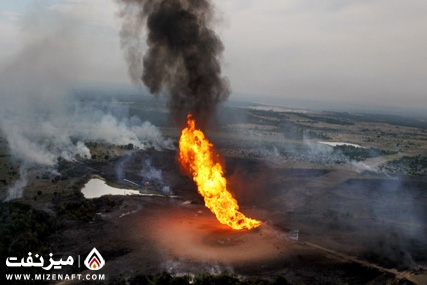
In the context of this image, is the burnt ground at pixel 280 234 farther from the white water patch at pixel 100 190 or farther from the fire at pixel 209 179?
the white water patch at pixel 100 190

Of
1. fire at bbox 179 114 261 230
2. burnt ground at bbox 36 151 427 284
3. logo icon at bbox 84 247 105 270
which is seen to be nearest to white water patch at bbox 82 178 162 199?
burnt ground at bbox 36 151 427 284

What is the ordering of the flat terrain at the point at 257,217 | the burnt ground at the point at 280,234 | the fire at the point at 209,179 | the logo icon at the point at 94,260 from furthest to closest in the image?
1. the fire at the point at 209,179
2. the flat terrain at the point at 257,217
3. the logo icon at the point at 94,260
4. the burnt ground at the point at 280,234

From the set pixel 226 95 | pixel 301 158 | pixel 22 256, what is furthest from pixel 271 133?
pixel 22 256

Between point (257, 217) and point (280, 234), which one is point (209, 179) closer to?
point (257, 217)

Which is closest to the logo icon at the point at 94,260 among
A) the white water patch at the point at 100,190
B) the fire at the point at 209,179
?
the fire at the point at 209,179

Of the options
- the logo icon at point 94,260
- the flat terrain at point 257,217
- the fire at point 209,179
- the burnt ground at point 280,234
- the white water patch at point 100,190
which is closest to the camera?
the burnt ground at point 280,234

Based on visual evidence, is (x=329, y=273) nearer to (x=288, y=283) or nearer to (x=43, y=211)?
(x=288, y=283)
